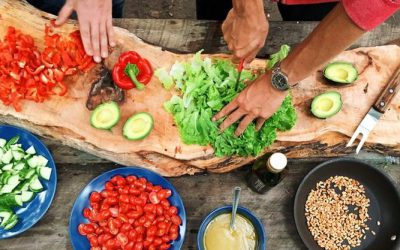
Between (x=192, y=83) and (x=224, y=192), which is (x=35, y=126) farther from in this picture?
(x=224, y=192)

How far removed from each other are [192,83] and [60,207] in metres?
1.04

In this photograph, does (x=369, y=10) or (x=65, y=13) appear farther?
(x=65, y=13)

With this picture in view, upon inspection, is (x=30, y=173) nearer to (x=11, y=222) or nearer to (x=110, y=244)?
(x=11, y=222)

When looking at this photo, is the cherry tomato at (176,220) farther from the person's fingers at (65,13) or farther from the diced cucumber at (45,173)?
the person's fingers at (65,13)

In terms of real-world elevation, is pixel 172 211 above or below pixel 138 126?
below

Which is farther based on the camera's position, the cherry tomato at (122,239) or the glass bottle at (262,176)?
the glass bottle at (262,176)

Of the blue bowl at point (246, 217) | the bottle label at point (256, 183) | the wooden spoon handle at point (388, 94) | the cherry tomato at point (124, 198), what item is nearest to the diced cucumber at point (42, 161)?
the cherry tomato at point (124, 198)

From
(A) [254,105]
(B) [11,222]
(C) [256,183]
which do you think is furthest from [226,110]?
(B) [11,222]

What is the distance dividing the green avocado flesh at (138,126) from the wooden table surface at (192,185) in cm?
36

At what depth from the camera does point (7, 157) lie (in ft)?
7.91

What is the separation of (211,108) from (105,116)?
587 millimetres

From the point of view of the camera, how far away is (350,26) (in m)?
1.70

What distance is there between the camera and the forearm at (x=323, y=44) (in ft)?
5.63

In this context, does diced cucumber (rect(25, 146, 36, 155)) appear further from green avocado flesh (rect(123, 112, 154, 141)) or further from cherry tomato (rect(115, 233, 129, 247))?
cherry tomato (rect(115, 233, 129, 247))
